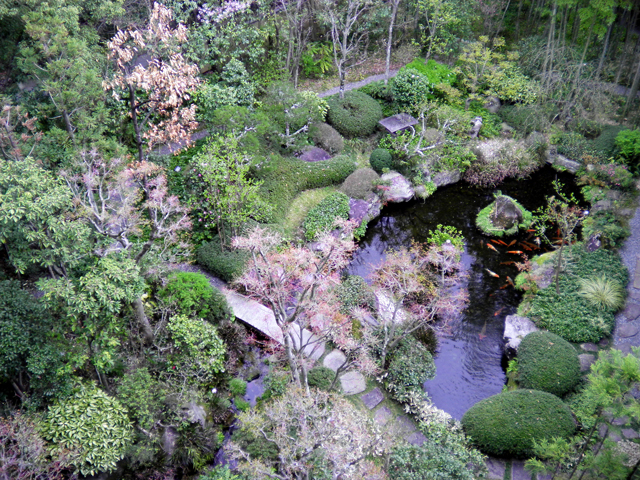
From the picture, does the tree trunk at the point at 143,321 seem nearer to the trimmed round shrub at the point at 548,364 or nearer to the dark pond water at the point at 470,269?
the dark pond water at the point at 470,269

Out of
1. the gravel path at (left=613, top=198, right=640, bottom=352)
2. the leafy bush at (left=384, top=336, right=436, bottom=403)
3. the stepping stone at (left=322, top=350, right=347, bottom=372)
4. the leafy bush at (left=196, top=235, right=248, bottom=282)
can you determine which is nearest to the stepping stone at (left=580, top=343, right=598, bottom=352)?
the gravel path at (left=613, top=198, right=640, bottom=352)

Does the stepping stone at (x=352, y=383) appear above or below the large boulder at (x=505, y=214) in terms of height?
below

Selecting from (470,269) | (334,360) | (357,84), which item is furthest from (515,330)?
(357,84)

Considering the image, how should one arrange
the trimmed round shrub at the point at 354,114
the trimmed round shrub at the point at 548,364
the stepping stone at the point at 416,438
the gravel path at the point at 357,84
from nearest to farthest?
the stepping stone at the point at 416,438
the trimmed round shrub at the point at 548,364
the trimmed round shrub at the point at 354,114
the gravel path at the point at 357,84

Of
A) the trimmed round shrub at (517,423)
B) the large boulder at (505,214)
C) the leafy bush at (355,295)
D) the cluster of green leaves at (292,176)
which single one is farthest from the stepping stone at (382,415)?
the large boulder at (505,214)

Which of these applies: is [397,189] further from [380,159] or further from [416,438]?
[416,438]

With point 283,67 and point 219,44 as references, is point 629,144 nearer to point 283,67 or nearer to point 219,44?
point 283,67

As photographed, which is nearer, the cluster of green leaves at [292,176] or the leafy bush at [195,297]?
the leafy bush at [195,297]
